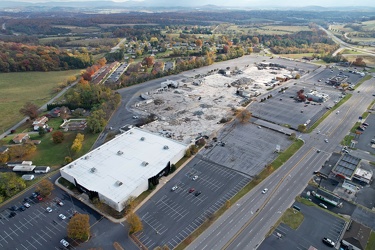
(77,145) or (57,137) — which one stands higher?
(77,145)

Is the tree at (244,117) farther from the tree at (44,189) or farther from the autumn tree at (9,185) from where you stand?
the autumn tree at (9,185)

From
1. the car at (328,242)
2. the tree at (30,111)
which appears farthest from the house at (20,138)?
the car at (328,242)

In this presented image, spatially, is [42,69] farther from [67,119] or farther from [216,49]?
[216,49]

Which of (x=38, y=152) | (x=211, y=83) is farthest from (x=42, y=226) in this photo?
(x=211, y=83)

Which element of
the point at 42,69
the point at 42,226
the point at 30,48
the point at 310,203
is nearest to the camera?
the point at 42,226

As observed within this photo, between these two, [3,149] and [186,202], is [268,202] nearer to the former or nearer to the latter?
[186,202]

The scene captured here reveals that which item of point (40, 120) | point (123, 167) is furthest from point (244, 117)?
point (40, 120)

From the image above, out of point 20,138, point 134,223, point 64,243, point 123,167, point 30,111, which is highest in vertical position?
point 30,111
